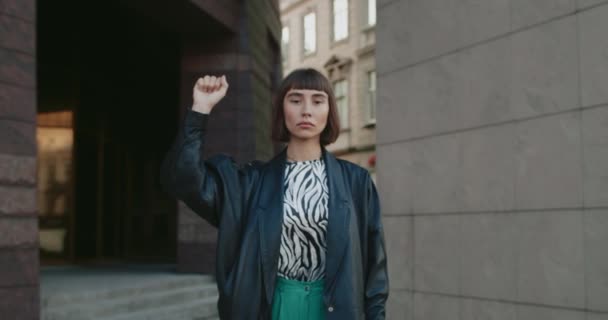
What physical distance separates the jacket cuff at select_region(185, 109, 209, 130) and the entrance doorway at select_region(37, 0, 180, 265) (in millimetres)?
8576

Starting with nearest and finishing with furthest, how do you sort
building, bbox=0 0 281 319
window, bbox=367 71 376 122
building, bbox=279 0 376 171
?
building, bbox=0 0 281 319
window, bbox=367 71 376 122
building, bbox=279 0 376 171

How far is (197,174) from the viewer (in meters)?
2.52

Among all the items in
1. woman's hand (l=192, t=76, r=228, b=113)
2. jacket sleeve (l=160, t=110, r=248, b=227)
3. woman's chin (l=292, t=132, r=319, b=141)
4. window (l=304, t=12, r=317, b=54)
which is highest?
window (l=304, t=12, r=317, b=54)

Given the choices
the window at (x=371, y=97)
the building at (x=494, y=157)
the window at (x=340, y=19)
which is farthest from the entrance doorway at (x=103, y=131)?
the window at (x=340, y=19)

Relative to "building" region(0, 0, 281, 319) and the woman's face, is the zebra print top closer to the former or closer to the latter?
the woman's face

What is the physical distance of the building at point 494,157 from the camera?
4168 millimetres

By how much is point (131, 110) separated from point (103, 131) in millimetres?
656

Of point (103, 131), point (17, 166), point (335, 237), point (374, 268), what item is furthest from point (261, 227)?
point (103, 131)

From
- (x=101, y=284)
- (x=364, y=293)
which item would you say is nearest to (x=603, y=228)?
(x=364, y=293)

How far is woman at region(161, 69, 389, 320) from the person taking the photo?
255 cm

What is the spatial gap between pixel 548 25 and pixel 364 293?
2.60 metres

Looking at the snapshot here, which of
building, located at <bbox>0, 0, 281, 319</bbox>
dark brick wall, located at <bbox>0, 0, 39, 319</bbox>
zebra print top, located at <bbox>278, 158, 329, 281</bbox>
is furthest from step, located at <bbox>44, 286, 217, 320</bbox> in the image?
zebra print top, located at <bbox>278, 158, 329, 281</bbox>

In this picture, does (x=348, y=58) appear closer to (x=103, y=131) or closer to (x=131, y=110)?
(x=131, y=110)

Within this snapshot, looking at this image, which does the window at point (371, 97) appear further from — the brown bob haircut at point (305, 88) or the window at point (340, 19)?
the brown bob haircut at point (305, 88)
